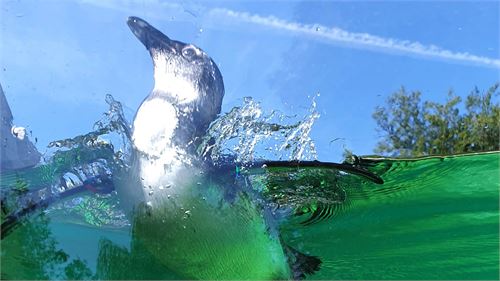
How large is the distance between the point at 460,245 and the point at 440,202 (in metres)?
0.54

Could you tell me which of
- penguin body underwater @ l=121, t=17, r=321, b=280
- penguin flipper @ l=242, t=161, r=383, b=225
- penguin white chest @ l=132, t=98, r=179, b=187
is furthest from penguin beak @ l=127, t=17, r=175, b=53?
penguin flipper @ l=242, t=161, r=383, b=225

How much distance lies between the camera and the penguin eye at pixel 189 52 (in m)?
2.89

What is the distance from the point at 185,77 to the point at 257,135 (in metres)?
0.49

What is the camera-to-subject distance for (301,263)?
3826 millimetres

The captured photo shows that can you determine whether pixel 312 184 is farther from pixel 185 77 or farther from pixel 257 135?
pixel 185 77

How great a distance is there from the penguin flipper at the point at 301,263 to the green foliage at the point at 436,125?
32.3 inches

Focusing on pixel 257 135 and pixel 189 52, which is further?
pixel 257 135

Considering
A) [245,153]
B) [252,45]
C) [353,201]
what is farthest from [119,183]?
[353,201]

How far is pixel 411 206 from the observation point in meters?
4.04

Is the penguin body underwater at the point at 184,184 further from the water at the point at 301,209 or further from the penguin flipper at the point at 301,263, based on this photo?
the penguin flipper at the point at 301,263

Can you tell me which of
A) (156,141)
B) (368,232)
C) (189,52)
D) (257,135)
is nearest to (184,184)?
(156,141)

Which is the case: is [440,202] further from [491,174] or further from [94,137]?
[94,137]

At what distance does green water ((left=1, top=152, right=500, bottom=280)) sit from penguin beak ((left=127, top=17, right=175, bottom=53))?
81 cm

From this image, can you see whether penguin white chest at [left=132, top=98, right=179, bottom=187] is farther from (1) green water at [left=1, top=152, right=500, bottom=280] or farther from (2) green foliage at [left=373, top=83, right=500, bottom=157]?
(2) green foliage at [left=373, top=83, right=500, bottom=157]
